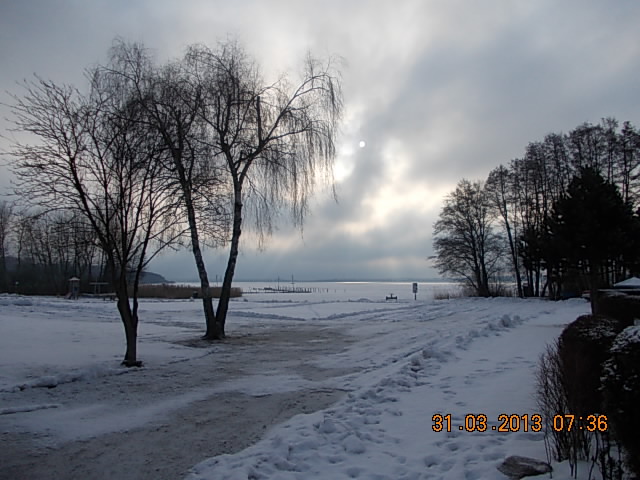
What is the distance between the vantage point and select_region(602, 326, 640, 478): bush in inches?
106

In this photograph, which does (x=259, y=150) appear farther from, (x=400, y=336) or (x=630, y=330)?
(x=630, y=330)

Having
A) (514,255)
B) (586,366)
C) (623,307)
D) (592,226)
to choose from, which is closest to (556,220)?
(592,226)

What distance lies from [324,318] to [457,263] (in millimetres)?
25345

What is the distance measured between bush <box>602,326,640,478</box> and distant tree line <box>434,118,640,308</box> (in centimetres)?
1497

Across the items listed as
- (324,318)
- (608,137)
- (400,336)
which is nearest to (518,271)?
(608,137)

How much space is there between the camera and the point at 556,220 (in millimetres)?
18812

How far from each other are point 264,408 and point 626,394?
16.5 feet

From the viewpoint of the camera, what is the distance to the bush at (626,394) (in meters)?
2.69

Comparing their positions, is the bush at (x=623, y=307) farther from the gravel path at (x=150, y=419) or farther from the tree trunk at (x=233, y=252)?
the tree trunk at (x=233, y=252)

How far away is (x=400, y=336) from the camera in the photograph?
1495 cm

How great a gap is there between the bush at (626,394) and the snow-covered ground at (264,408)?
635mm
